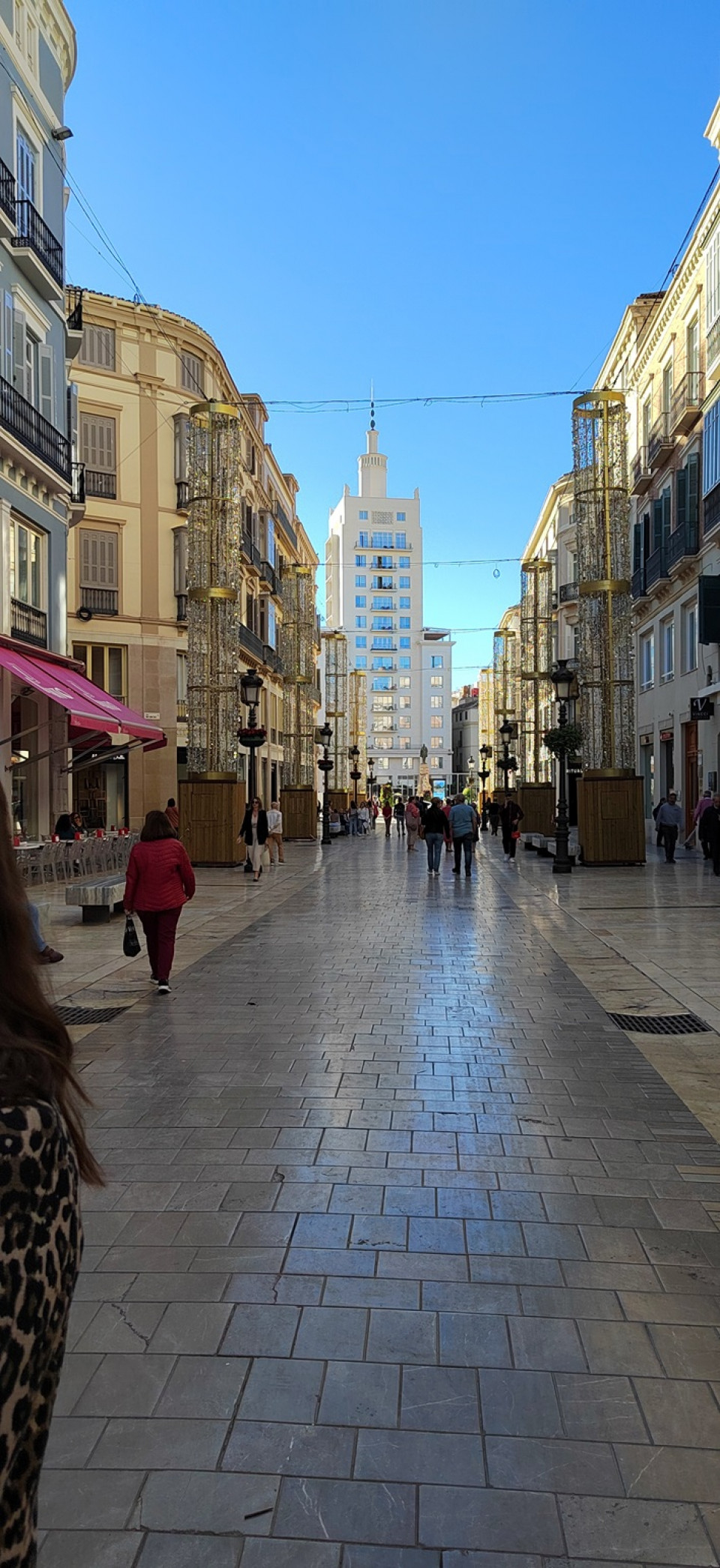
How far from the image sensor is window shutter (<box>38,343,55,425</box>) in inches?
818

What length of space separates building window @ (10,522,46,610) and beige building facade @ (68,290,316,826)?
10.7m

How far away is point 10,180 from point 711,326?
15.2 metres

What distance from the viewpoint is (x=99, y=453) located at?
32.5 meters

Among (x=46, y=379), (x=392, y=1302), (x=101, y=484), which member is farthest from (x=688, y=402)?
(x=392, y=1302)

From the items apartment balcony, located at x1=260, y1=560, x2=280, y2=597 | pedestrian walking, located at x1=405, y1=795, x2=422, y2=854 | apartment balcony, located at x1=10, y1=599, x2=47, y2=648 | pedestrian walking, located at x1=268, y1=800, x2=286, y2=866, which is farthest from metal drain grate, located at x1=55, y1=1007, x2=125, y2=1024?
apartment balcony, located at x1=260, y1=560, x2=280, y2=597

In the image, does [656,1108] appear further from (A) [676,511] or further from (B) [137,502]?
(B) [137,502]

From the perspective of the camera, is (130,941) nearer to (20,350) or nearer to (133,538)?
(20,350)

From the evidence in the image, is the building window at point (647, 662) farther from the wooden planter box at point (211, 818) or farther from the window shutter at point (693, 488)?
the wooden planter box at point (211, 818)

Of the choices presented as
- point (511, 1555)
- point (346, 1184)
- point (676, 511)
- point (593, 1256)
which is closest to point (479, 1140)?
point (346, 1184)

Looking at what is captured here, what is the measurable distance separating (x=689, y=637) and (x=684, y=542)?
9.48 ft

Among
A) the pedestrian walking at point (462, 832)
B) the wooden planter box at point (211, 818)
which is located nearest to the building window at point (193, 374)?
the wooden planter box at point (211, 818)

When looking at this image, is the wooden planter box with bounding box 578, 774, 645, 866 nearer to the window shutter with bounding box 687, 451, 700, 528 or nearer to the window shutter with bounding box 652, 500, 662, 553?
the window shutter with bounding box 687, 451, 700, 528

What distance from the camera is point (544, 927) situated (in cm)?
1307

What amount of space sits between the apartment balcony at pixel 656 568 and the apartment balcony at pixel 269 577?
1580 cm
